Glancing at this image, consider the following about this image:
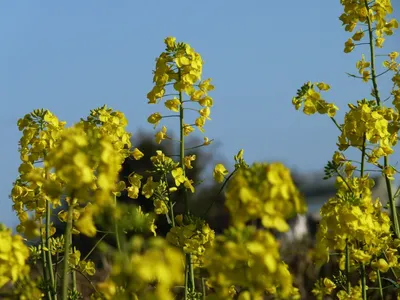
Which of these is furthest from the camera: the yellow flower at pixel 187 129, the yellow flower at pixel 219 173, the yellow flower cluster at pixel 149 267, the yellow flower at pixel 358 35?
the yellow flower at pixel 358 35

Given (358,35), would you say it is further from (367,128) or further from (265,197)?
(265,197)

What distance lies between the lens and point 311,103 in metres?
5.12

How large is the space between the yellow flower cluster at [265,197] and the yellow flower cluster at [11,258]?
33.8 inches

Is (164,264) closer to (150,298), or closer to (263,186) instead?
(150,298)

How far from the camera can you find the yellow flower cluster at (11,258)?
2.66m

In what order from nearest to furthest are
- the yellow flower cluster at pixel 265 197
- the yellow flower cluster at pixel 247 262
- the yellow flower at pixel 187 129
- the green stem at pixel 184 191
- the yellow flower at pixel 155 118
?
the yellow flower cluster at pixel 247 262 < the yellow flower cluster at pixel 265 197 < the green stem at pixel 184 191 < the yellow flower at pixel 187 129 < the yellow flower at pixel 155 118

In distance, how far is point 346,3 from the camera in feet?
19.2

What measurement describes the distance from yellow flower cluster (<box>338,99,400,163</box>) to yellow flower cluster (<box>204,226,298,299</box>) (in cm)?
264

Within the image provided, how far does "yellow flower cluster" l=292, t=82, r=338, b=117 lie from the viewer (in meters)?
5.12

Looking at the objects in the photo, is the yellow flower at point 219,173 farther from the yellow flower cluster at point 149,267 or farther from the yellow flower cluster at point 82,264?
the yellow flower cluster at point 149,267

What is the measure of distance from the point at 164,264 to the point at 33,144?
115 inches

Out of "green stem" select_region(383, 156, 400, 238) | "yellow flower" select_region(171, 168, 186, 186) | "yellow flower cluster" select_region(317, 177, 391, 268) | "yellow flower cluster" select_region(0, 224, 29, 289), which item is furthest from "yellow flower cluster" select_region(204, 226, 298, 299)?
"green stem" select_region(383, 156, 400, 238)

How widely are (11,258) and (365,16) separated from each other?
390 cm

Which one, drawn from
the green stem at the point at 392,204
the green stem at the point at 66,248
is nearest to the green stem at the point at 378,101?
the green stem at the point at 392,204
